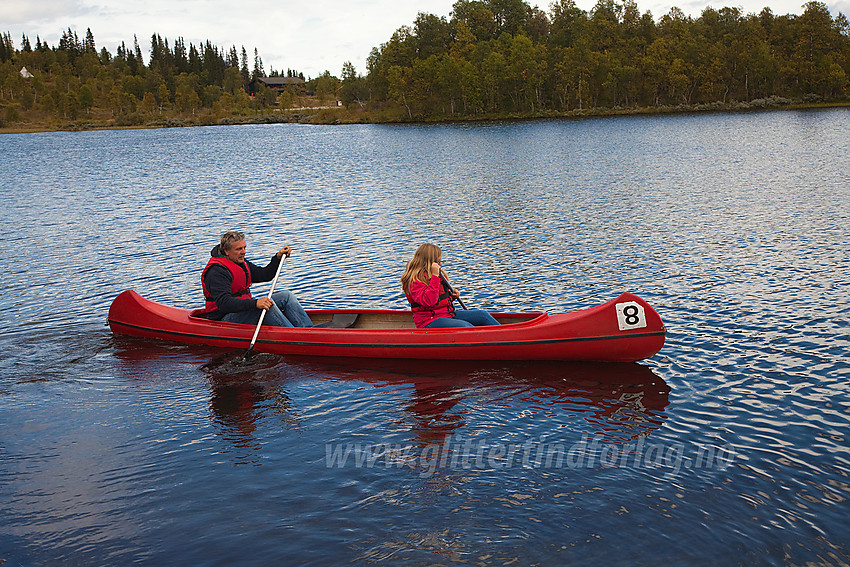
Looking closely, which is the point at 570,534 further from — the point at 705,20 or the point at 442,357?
the point at 705,20

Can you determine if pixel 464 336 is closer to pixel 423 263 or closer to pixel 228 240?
pixel 423 263

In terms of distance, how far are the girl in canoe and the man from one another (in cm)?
220

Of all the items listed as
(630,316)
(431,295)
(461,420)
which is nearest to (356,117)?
(431,295)

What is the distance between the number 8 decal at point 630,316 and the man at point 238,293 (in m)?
5.08

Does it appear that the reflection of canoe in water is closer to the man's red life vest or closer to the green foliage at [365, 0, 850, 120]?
the man's red life vest

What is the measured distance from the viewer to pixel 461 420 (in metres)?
8.62

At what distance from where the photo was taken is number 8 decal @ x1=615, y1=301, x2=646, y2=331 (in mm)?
9711

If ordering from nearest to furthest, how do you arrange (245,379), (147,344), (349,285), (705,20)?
(245,379)
(147,344)
(349,285)
(705,20)

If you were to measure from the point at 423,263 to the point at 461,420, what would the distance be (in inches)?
99.9

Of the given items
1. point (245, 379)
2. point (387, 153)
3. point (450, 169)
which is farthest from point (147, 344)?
point (387, 153)

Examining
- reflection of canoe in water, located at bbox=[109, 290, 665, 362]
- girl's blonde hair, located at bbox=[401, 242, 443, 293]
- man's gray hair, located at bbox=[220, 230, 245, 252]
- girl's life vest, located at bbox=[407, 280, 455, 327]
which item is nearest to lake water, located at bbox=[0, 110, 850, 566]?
reflection of canoe in water, located at bbox=[109, 290, 665, 362]

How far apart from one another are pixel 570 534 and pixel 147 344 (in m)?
8.70

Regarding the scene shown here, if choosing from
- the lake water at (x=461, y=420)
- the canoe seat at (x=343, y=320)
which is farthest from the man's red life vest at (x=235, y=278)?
the canoe seat at (x=343, y=320)

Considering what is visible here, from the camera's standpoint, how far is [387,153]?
190 ft
